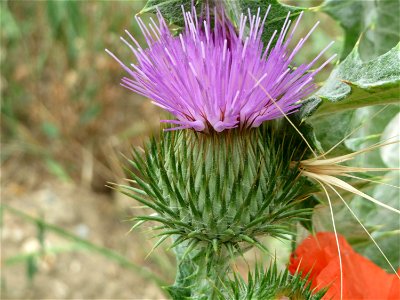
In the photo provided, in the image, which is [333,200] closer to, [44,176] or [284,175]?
[284,175]

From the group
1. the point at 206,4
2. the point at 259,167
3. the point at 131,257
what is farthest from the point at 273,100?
the point at 131,257

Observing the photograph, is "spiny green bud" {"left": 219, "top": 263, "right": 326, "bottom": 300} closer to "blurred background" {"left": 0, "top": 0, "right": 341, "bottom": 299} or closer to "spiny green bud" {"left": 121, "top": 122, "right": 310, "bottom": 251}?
"spiny green bud" {"left": 121, "top": 122, "right": 310, "bottom": 251}

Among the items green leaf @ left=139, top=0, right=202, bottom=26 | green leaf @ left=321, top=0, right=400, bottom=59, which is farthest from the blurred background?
green leaf @ left=139, top=0, right=202, bottom=26

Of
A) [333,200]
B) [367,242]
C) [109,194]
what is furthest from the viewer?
[109,194]

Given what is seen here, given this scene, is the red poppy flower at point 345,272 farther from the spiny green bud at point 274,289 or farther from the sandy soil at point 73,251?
the sandy soil at point 73,251

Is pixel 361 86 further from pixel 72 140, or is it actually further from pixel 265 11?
pixel 72 140

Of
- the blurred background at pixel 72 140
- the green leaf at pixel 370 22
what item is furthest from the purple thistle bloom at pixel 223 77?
the blurred background at pixel 72 140
